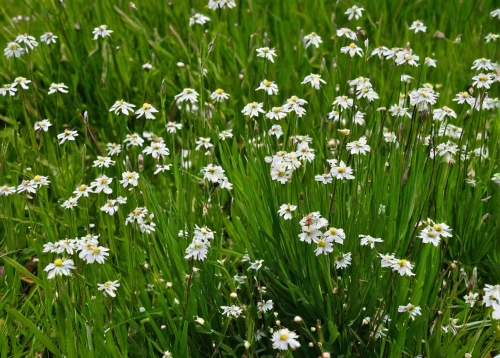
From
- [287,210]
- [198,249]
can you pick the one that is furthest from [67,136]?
[287,210]

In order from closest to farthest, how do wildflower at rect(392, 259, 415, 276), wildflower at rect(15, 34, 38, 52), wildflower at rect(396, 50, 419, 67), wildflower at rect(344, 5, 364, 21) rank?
wildflower at rect(392, 259, 415, 276), wildflower at rect(396, 50, 419, 67), wildflower at rect(15, 34, 38, 52), wildflower at rect(344, 5, 364, 21)

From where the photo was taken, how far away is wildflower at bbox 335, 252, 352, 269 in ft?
6.48

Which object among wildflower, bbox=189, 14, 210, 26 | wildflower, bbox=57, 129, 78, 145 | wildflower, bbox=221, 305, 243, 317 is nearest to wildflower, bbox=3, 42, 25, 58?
wildflower, bbox=57, 129, 78, 145

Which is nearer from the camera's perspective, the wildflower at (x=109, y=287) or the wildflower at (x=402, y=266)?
the wildflower at (x=402, y=266)

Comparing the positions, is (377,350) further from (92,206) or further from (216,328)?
(92,206)

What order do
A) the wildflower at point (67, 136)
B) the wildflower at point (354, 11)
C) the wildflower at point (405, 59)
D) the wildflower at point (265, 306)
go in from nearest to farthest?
the wildflower at point (265, 306) < the wildflower at point (405, 59) < the wildflower at point (67, 136) < the wildflower at point (354, 11)

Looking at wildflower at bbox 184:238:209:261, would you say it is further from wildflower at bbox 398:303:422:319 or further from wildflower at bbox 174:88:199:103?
wildflower at bbox 174:88:199:103

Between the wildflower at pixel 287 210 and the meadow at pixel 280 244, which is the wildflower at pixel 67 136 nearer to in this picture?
the meadow at pixel 280 244

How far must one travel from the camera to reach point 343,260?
200 centimetres

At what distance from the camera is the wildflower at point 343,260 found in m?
1.97

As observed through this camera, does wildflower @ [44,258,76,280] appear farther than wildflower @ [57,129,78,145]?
No

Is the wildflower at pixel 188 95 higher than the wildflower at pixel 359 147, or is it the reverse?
the wildflower at pixel 188 95

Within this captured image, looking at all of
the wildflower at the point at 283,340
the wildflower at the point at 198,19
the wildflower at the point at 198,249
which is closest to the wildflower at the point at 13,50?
→ the wildflower at the point at 198,19

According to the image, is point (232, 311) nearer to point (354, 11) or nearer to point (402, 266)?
point (402, 266)
